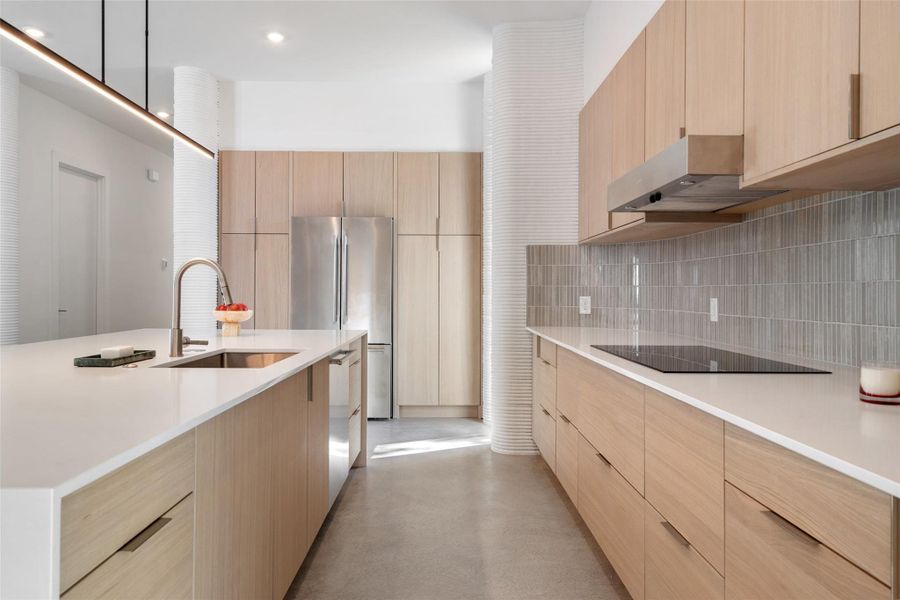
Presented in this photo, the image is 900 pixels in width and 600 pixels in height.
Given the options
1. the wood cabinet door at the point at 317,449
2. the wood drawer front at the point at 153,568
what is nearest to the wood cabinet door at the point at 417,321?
the wood cabinet door at the point at 317,449

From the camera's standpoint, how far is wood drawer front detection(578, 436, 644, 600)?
1782 mm

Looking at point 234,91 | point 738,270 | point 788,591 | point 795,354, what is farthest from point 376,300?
point 788,591

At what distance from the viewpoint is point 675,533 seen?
1.50 meters

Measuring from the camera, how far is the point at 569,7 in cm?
386

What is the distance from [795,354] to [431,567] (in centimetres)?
156

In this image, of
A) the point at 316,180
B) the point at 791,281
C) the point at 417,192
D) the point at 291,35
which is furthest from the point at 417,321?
the point at 791,281

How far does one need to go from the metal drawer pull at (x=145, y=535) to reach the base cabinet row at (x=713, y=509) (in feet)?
3.58

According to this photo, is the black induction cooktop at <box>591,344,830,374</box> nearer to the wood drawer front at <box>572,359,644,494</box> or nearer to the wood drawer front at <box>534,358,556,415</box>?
the wood drawer front at <box>572,359,644,494</box>

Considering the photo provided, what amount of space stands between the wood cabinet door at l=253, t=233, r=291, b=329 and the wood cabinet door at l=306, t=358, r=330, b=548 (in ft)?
8.76

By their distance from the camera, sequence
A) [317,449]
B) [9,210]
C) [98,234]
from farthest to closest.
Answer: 1. [98,234]
2. [9,210]
3. [317,449]

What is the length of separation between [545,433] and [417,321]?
1963 millimetres

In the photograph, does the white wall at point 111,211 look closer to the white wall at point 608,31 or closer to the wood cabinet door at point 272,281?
the wood cabinet door at point 272,281

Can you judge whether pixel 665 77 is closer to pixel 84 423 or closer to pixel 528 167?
pixel 528 167

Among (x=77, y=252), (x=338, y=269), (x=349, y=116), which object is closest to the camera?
(x=338, y=269)
